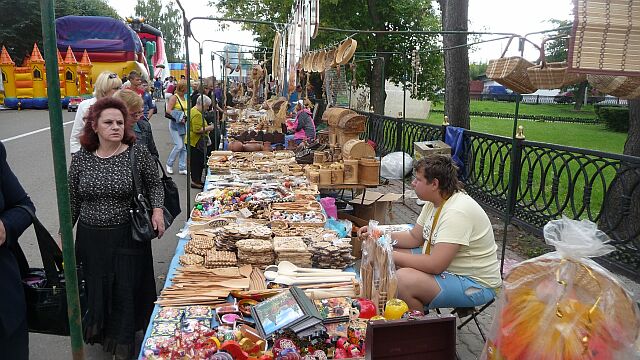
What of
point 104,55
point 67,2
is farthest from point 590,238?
point 67,2

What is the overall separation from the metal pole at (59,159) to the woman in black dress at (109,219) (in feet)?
4.73

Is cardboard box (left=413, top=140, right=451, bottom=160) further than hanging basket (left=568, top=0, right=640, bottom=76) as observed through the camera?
Yes

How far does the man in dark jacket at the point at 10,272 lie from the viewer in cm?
220

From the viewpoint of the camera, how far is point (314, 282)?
288 cm

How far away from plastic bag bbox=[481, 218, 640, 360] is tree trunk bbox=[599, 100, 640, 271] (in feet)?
11.6

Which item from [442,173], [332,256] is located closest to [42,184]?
[332,256]

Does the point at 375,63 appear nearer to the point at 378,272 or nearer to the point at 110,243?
the point at 110,243

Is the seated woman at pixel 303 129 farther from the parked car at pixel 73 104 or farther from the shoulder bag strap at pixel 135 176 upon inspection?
the parked car at pixel 73 104

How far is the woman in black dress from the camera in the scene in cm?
302

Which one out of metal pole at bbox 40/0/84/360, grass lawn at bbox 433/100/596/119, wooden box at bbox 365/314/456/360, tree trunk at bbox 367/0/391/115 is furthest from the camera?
grass lawn at bbox 433/100/596/119

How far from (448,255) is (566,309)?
4.65 ft

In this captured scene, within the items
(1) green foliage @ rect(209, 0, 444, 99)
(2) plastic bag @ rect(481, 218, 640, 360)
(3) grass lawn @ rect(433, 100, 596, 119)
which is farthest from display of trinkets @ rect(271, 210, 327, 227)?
(3) grass lawn @ rect(433, 100, 596, 119)

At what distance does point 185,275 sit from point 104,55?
25.6 metres

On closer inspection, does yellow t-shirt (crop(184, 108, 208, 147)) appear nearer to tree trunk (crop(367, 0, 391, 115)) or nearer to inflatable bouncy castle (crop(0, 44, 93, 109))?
tree trunk (crop(367, 0, 391, 115))
